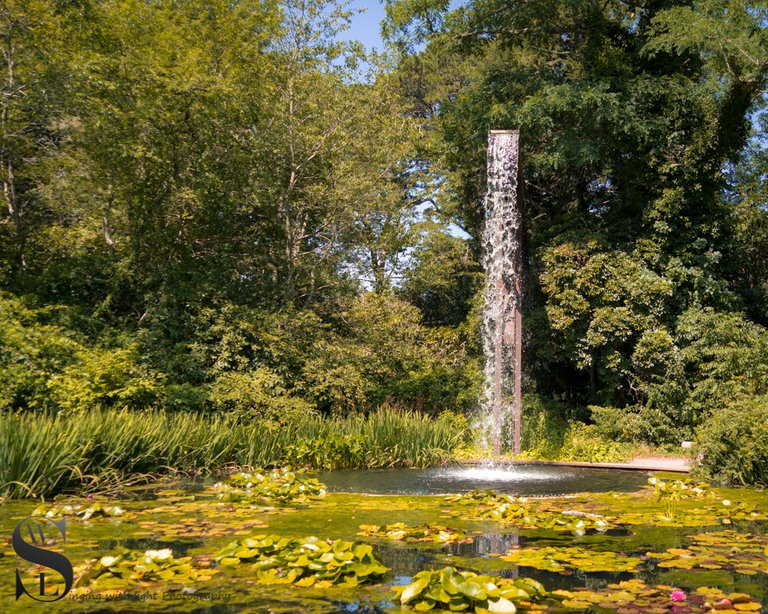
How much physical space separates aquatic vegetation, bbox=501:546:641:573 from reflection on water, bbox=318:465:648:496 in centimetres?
Answer: 267

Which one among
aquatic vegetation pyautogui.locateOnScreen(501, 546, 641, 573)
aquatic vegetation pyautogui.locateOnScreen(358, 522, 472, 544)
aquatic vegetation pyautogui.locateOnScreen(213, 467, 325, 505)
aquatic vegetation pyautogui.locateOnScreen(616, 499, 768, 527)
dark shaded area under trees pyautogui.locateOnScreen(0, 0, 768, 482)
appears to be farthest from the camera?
dark shaded area under trees pyautogui.locateOnScreen(0, 0, 768, 482)

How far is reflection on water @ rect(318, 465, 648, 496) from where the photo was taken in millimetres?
6777

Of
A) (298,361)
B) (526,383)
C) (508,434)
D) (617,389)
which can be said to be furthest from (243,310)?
(617,389)

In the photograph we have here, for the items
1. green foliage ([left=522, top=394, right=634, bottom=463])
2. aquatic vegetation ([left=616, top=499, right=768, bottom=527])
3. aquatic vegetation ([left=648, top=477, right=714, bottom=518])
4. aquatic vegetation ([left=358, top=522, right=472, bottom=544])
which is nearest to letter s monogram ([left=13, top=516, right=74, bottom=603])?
aquatic vegetation ([left=358, top=522, right=472, bottom=544])

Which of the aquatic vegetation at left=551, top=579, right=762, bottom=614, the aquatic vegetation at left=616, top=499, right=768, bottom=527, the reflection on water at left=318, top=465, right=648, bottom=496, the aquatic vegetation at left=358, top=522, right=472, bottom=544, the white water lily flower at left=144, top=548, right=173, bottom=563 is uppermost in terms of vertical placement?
the white water lily flower at left=144, top=548, right=173, bottom=563

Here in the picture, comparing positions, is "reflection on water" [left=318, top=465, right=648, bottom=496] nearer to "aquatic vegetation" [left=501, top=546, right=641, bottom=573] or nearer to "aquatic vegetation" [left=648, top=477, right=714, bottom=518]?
"aquatic vegetation" [left=648, top=477, right=714, bottom=518]

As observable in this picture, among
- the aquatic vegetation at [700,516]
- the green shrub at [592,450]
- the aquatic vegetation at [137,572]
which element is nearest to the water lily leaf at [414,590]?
the aquatic vegetation at [137,572]

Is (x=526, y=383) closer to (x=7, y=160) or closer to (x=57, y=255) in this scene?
(x=57, y=255)

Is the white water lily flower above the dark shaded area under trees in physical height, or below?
below

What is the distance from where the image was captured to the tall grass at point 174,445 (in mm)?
5926

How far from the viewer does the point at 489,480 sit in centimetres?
759

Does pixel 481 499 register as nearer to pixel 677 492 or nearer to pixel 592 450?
pixel 677 492

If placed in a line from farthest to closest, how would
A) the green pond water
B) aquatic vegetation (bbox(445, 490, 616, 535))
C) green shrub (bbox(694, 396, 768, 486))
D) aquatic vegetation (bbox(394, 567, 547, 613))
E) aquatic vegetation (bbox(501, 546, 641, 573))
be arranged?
green shrub (bbox(694, 396, 768, 486)), aquatic vegetation (bbox(445, 490, 616, 535)), aquatic vegetation (bbox(501, 546, 641, 573)), the green pond water, aquatic vegetation (bbox(394, 567, 547, 613))

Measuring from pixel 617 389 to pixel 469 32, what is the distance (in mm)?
8200
